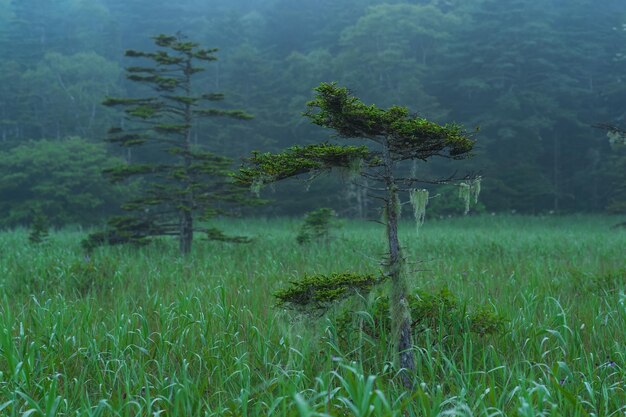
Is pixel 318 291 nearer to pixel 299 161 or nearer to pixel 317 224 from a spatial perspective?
pixel 299 161

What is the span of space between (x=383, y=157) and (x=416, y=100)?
2740cm

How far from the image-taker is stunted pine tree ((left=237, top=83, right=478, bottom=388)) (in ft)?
12.1

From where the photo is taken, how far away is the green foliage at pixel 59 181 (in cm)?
2650

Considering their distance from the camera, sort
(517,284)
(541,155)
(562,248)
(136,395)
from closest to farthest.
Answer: (136,395)
(517,284)
(562,248)
(541,155)

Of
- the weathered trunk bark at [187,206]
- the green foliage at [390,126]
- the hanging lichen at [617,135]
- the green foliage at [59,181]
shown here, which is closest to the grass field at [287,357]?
the green foliage at [390,126]

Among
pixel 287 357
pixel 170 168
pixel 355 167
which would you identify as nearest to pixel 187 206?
pixel 170 168

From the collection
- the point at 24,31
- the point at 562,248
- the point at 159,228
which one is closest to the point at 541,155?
the point at 562,248

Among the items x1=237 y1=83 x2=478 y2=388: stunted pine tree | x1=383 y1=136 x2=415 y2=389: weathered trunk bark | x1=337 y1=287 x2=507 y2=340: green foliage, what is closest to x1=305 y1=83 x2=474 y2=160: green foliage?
x1=237 y1=83 x2=478 y2=388: stunted pine tree

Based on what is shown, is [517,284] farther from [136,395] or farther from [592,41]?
[592,41]

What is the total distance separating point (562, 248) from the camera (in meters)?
12.1

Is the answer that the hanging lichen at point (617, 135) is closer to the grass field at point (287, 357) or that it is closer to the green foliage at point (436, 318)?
the grass field at point (287, 357)

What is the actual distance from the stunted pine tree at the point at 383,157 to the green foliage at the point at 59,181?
2439 centimetres

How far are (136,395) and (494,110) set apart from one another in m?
30.4

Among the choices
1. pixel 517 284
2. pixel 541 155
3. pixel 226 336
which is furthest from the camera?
pixel 541 155
